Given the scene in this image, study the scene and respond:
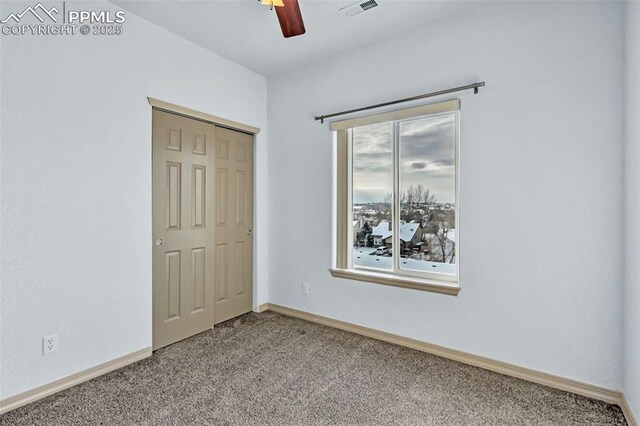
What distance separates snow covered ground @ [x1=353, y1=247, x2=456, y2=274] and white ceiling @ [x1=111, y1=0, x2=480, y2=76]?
1975mm

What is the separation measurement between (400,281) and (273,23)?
2.42 metres

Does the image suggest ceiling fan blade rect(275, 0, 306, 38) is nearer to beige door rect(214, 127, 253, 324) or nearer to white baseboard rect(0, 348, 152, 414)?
beige door rect(214, 127, 253, 324)

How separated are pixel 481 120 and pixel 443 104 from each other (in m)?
0.32

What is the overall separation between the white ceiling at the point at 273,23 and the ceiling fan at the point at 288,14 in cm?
58

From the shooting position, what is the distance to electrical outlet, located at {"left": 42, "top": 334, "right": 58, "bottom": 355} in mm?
2053

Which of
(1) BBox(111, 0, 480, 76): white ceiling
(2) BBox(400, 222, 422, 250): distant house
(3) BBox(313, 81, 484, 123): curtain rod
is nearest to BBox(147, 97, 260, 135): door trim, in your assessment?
(1) BBox(111, 0, 480, 76): white ceiling

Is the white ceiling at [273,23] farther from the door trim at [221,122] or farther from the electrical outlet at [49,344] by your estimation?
the electrical outlet at [49,344]

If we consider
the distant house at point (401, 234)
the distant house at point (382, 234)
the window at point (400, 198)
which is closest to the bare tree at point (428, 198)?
the window at point (400, 198)

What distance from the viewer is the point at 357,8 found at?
95.7 inches

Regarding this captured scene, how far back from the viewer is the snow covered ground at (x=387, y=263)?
2716 mm

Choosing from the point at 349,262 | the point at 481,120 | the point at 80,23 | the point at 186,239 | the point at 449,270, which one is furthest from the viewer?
the point at 349,262

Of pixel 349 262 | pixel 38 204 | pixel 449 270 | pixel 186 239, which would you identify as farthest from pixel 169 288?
pixel 449 270

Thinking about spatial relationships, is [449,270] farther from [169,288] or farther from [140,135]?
[140,135]

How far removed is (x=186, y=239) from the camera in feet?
9.69
